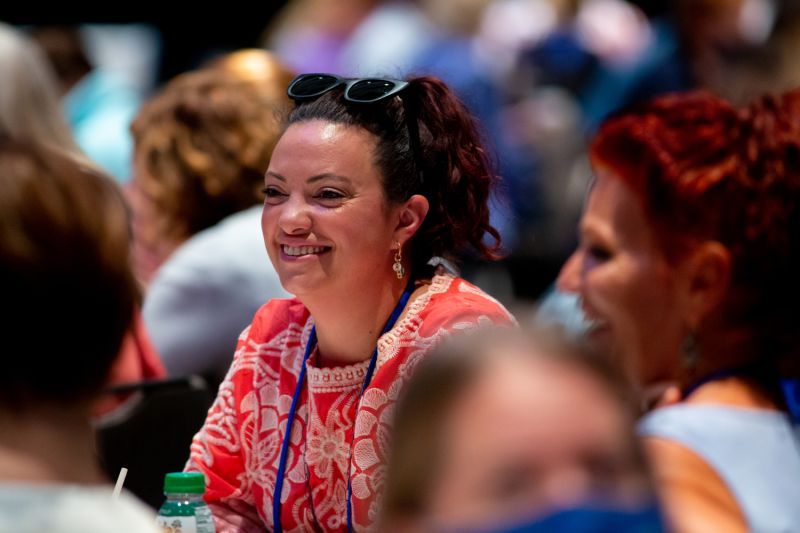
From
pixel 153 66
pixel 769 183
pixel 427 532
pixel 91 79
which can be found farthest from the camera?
pixel 153 66

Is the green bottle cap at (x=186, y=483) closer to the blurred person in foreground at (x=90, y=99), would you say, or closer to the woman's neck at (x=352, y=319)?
the woman's neck at (x=352, y=319)

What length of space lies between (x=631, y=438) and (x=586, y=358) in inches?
3.9

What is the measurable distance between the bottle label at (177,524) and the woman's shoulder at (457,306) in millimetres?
621

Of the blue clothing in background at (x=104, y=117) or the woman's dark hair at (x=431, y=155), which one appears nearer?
the woman's dark hair at (x=431, y=155)

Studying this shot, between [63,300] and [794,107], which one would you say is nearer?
[63,300]

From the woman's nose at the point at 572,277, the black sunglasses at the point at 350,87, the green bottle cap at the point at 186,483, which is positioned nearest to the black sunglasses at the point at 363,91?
the black sunglasses at the point at 350,87

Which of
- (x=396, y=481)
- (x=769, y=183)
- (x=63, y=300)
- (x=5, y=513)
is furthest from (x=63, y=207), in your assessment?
(x=769, y=183)

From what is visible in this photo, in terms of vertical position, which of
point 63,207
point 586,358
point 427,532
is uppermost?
point 63,207

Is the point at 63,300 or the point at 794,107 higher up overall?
the point at 794,107

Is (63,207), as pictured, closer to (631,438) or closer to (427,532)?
(427,532)

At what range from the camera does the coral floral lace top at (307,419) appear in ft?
9.01

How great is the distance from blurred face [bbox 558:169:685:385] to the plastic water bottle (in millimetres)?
842

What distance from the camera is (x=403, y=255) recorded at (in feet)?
9.71

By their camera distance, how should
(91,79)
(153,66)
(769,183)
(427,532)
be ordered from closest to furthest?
1. (427,532)
2. (769,183)
3. (91,79)
4. (153,66)
